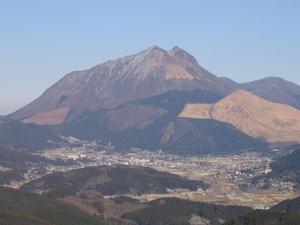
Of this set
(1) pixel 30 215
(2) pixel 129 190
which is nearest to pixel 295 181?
(2) pixel 129 190

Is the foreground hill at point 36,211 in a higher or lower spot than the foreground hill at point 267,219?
lower

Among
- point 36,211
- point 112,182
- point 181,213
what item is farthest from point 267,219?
point 112,182

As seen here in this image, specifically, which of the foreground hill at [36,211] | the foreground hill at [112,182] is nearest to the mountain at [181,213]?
the foreground hill at [36,211]

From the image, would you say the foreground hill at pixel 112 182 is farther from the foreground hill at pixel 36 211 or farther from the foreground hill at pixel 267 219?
the foreground hill at pixel 267 219

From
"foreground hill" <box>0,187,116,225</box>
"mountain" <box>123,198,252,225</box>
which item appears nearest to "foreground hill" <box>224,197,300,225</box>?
"mountain" <box>123,198,252,225</box>

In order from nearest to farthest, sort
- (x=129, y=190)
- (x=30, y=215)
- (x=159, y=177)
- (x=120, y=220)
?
(x=30, y=215)
(x=120, y=220)
(x=129, y=190)
(x=159, y=177)

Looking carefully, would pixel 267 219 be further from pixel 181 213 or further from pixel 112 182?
pixel 112 182

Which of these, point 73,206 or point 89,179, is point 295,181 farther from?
point 73,206
